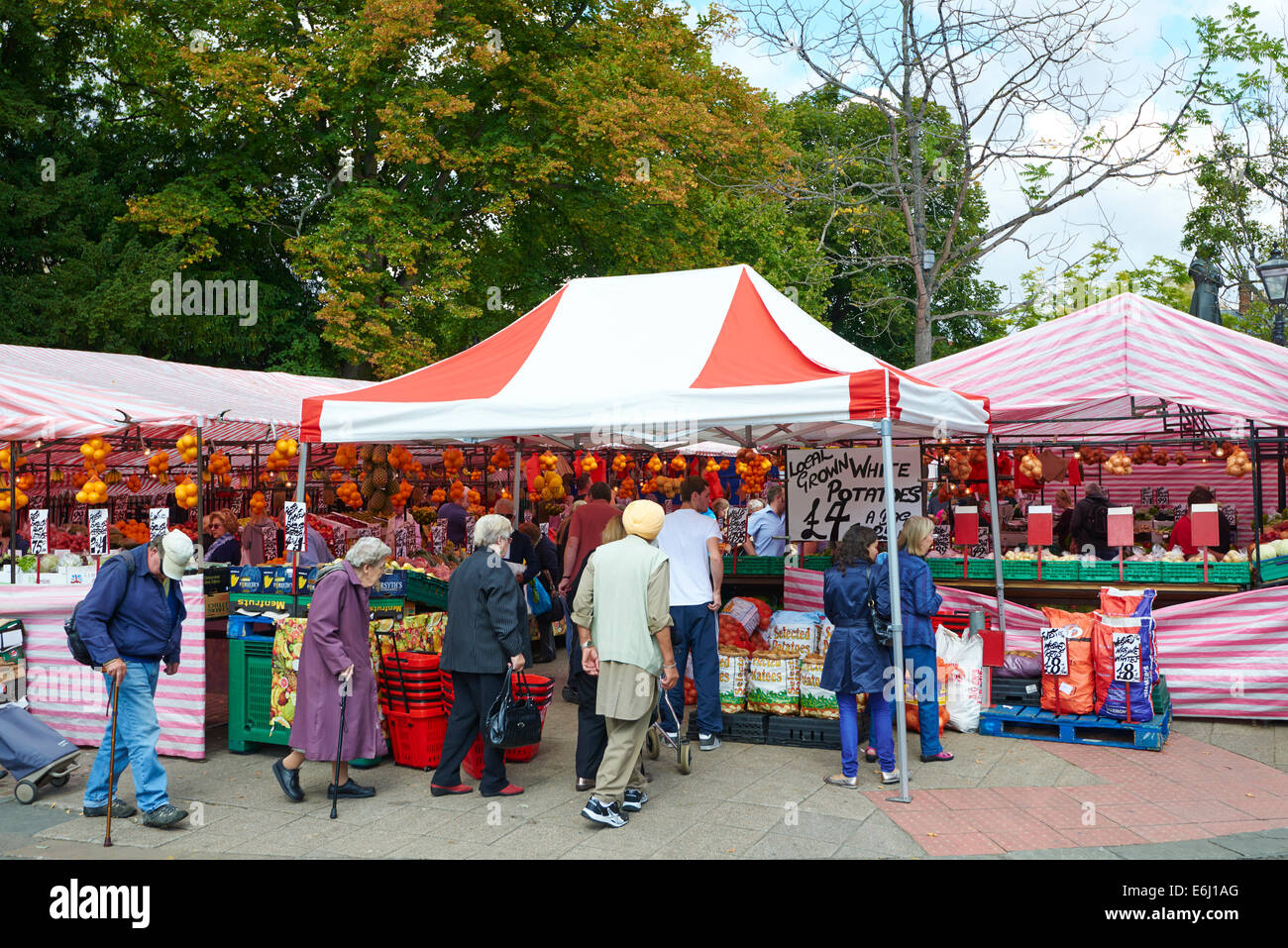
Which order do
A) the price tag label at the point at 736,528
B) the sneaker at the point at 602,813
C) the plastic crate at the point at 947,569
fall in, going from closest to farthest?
1. the sneaker at the point at 602,813
2. the plastic crate at the point at 947,569
3. the price tag label at the point at 736,528

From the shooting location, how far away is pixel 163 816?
18.7ft

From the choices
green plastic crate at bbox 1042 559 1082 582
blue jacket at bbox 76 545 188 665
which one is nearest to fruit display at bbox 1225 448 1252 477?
green plastic crate at bbox 1042 559 1082 582

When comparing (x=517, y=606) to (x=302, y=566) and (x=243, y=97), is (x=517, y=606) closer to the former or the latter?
(x=302, y=566)

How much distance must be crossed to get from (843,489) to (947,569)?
1.32 metres

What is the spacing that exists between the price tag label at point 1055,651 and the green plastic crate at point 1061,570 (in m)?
1.85

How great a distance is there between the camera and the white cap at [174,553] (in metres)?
5.79

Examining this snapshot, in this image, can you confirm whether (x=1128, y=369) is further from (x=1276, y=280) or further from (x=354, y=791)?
(x=354, y=791)

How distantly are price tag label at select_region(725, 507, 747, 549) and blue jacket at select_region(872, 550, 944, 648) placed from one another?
18.4 feet

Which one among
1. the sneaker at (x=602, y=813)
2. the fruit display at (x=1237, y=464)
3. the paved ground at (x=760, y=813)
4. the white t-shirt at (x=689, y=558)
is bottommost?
the paved ground at (x=760, y=813)

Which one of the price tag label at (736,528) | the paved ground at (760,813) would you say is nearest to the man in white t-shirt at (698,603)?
the paved ground at (760,813)

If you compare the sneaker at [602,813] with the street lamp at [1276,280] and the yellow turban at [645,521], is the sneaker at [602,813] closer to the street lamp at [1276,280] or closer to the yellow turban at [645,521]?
the yellow turban at [645,521]

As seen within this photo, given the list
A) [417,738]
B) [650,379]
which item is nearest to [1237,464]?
[650,379]

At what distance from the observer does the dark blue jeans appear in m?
7.18

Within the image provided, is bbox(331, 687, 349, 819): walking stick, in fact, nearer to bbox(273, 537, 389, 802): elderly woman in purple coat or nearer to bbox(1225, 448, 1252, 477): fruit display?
bbox(273, 537, 389, 802): elderly woman in purple coat
